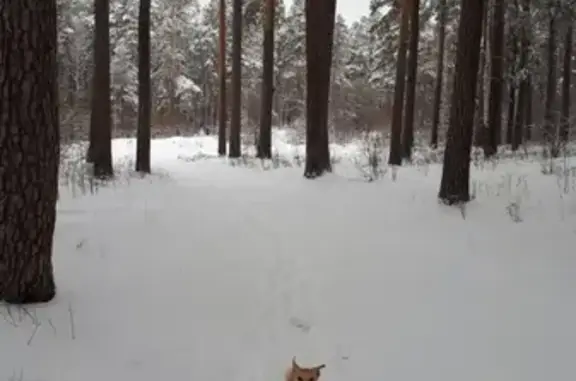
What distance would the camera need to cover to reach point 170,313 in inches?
156

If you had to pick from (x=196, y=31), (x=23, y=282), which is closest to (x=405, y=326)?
(x=23, y=282)

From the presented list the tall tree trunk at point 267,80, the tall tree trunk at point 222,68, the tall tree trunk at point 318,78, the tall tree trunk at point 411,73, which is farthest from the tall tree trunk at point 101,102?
the tall tree trunk at point 222,68

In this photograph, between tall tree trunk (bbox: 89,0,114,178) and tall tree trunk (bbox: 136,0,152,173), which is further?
tall tree trunk (bbox: 136,0,152,173)

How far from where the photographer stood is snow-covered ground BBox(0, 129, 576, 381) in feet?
11.1

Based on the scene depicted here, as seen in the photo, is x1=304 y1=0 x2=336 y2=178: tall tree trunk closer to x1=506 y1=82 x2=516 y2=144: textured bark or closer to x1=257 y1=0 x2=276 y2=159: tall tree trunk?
x1=257 y1=0 x2=276 y2=159: tall tree trunk

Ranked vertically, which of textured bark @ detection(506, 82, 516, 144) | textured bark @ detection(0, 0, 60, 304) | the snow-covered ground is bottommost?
the snow-covered ground

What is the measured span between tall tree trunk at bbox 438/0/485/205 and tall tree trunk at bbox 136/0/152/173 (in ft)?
26.3

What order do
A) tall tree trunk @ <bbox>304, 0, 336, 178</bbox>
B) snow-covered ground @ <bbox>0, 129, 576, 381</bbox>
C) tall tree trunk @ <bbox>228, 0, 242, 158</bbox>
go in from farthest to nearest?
1. tall tree trunk @ <bbox>228, 0, 242, 158</bbox>
2. tall tree trunk @ <bbox>304, 0, 336, 178</bbox>
3. snow-covered ground @ <bbox>0, 129, 576, 381</bbox>

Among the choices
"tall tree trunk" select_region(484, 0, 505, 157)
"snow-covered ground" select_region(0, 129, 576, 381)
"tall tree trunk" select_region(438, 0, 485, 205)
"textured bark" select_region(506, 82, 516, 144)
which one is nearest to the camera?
"snow-covered ground" select_region(0, 129, 576, 381)

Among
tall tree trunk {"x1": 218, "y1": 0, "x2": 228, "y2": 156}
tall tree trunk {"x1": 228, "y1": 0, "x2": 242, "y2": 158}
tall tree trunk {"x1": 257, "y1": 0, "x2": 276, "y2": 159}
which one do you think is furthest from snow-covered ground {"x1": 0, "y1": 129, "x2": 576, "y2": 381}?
tall tree trunk {"x1": 218, "y1": 0, "x2": 228, "y2": 156}

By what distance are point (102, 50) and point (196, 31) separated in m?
44.8

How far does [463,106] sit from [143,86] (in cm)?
829

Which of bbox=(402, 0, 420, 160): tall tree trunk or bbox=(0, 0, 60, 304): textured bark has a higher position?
bbox=(402, 0, 420, 160): tall tree trunk

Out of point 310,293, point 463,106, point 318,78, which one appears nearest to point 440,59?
point 318,78
